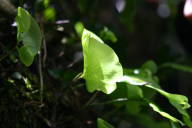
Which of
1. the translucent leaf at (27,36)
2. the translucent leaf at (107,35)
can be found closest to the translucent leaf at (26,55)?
the translucent leaf at (27,36)

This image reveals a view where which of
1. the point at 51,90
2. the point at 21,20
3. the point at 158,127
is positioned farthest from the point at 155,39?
the point at 21,20

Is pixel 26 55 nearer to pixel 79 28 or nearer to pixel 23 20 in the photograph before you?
pixel 23 20

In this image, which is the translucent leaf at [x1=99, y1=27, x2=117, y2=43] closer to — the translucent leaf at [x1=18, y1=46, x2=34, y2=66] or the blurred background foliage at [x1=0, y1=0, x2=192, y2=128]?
the blurred background foliage at [x1=0, y1=0, x2=192, y2=128]

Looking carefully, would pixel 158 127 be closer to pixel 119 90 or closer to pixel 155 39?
pixel 119 90

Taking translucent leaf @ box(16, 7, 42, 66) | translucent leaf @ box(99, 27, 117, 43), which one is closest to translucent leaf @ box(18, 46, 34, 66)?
translucent leaf @ box(16, 7, 42, 66)

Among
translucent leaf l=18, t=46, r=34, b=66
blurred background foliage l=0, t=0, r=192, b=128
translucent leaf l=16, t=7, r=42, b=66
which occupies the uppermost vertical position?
translucent leaf l=16, t=7, r=42, b=66

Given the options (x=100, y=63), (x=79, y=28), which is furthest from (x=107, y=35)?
(x=100, y=63)

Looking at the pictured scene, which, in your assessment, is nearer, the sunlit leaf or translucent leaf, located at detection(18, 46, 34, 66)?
translucent leaf, located at detection(18, 46, 34, 66)

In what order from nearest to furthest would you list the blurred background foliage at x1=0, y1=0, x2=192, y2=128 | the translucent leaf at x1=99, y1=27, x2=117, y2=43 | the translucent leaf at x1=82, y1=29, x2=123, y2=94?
the translucent leaf at x1=82, y1=29, x2=123, y2=94 → the blurred background foliage at x1=0, y1=0, x2=192, y2=128 → the translucent leaf at x1=99, y1=27, x2=117, y2=43

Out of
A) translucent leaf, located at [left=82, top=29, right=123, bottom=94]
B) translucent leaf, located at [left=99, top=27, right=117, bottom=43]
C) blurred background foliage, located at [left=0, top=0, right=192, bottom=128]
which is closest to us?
translucent leaf, located at [left=82, top=29, right=123, bottom=94]
